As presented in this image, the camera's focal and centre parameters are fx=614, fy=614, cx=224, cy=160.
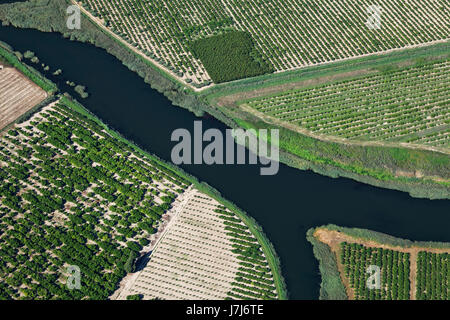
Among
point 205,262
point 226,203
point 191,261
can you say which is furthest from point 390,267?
point 191,261

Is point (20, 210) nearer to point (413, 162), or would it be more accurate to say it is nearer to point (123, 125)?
point (123, 125)

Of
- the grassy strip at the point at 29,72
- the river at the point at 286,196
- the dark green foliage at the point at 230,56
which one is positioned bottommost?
the river at the point at 286,196

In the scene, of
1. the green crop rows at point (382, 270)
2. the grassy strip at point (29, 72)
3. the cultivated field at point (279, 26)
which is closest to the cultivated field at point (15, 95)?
the grassy strip at point (29, 72)

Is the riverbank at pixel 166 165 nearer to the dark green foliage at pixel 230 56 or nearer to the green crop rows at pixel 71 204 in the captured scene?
the green crop rows at pixel 71 204

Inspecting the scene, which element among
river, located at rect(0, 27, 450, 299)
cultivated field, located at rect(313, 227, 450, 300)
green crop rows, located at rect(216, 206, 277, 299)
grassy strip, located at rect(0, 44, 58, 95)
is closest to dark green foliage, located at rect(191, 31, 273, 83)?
river, located at rect(0, 27, 450, 299)

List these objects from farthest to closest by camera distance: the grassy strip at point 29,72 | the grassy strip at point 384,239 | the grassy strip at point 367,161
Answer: the grassy strip at point 29,72, the grassy strip at point 367,161, the grassy strip at point 384,239

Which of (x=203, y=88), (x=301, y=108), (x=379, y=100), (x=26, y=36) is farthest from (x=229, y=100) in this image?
(x=26, y=36)

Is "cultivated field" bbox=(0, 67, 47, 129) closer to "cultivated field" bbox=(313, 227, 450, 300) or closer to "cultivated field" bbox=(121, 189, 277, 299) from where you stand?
"cultivated field" bbox=(121, 189, 277, 299)
